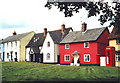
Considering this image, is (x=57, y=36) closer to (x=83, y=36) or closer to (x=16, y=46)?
(x=83, y=36)

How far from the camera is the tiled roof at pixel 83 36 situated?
35219mm

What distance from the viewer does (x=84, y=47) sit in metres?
35.8

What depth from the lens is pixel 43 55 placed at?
41688 millimetres

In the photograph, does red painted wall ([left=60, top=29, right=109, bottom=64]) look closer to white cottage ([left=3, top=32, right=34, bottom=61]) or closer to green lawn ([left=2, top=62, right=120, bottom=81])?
green lawn ([left=2, top=62, right=120, bottom=81])

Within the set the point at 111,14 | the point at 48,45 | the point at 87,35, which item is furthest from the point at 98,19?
the point at 48,45

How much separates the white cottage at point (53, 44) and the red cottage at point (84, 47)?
1.17 metres

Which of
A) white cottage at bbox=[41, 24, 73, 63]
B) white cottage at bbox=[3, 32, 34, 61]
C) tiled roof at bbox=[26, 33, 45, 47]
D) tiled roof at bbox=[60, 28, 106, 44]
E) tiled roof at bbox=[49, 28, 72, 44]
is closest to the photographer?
Answer: tiled roof at bbox=[60, 28, 106, 44]

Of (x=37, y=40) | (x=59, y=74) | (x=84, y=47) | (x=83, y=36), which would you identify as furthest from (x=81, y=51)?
(x=59, y=74)

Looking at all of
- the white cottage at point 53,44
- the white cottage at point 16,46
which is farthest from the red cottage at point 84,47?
the white cottage at point 16,46

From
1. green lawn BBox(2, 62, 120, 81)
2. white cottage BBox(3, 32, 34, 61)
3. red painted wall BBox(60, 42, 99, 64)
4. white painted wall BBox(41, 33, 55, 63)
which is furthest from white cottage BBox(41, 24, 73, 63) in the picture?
green lawn BBox(2, 62, 120, 81)

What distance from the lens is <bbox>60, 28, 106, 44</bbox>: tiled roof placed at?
3522cm

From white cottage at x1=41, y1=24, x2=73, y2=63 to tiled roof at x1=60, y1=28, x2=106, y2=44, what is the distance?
104 centimetres

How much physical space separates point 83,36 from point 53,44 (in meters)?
5.83

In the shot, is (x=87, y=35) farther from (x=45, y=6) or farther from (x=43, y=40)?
(x=45, y=6)
